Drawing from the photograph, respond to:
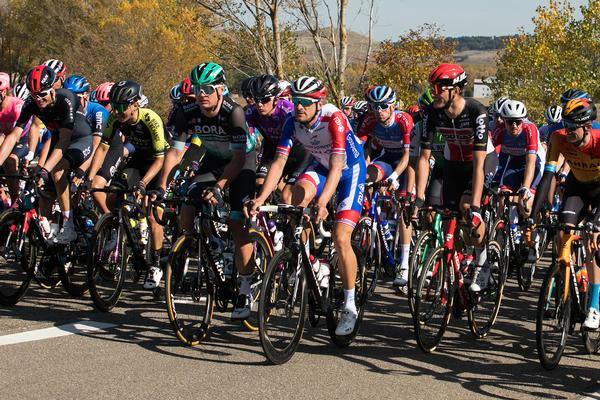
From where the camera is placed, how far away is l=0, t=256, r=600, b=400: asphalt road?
18.8 ft

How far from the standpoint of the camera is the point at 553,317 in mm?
6586

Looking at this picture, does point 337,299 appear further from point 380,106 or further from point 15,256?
point 380,106

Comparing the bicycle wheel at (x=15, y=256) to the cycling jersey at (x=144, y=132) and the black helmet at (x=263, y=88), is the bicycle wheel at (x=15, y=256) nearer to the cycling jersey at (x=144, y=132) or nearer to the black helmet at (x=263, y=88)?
the cycling jersey at (x=144, y=132)

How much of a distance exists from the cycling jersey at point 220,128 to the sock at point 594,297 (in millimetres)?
3029

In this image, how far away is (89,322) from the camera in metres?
7.65

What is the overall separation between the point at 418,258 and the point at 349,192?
0.80 m

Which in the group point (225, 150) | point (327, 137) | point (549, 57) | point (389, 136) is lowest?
point (225, 150)

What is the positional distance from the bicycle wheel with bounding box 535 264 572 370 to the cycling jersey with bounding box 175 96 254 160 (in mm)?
2687

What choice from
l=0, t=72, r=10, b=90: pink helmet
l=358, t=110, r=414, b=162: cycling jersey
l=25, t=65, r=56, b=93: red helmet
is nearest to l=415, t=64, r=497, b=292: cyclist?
l=358, t=110, r=414, b=162: cycling jersey

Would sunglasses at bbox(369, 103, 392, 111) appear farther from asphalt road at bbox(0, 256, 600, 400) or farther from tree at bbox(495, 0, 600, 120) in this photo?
tree at bbox(495, 0, 600, 120)

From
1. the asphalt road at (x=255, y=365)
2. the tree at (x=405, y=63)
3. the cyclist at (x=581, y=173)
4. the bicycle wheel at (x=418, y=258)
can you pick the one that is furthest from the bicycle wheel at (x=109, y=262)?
the tree at (x=405, y=63)

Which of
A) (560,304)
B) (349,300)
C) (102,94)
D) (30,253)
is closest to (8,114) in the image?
(102,94)

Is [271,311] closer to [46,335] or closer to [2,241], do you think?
[46,335]

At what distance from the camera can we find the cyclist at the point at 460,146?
741cm
